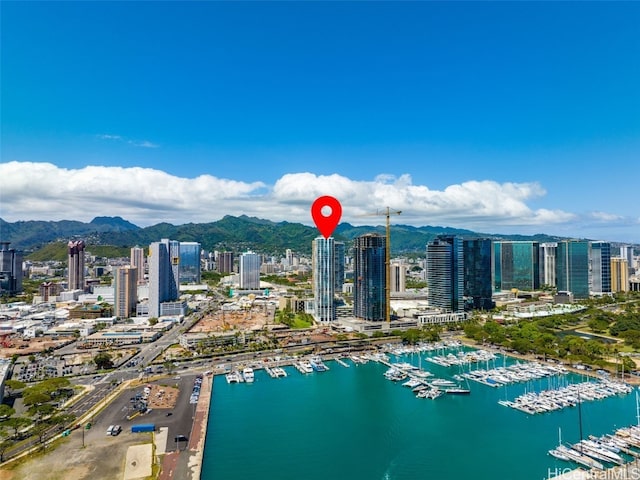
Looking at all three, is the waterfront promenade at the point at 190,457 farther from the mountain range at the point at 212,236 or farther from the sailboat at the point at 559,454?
the mountain range at the point at 212,236

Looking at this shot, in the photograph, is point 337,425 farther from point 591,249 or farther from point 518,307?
point 591,249

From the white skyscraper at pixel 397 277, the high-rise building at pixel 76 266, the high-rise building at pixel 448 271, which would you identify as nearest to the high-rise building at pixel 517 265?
the white skyscraper at pixel 397 277

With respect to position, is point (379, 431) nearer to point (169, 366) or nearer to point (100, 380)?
point (169, 366)

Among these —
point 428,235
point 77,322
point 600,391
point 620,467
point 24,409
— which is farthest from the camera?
point 428,235

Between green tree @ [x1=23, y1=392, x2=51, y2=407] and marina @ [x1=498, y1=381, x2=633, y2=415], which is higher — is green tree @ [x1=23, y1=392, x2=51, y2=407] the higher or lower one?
the higher one

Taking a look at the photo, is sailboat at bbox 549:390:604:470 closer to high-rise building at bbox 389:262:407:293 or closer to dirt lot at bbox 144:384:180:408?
dirt lot at bbox 144:384:180:408

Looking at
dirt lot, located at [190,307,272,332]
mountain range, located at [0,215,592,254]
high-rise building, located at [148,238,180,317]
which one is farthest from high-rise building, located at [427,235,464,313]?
mountain range, located at [0,215,592,254]

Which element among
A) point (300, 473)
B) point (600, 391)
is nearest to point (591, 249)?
point (600, 391)
